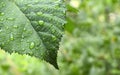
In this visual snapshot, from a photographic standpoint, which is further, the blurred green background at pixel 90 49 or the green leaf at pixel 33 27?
the blurred green background at pixel 90 49

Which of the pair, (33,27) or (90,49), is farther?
(90,49)

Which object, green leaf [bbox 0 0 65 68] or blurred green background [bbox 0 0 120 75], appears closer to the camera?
green leaf [bbox 0 0 65 68]

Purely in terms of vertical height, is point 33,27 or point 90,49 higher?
point 33,27

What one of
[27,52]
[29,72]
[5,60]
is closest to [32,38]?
[27,52]

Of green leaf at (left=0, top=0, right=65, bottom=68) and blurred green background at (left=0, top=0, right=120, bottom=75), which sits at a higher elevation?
green leaf at (left=0, top=0, right=65, bottom=68)

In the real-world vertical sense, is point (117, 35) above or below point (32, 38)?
below

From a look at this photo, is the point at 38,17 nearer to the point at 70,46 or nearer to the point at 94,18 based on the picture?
the point at 70,46

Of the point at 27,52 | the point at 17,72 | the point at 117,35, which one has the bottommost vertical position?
the point at 17,72

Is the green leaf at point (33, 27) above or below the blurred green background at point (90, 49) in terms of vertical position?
above
